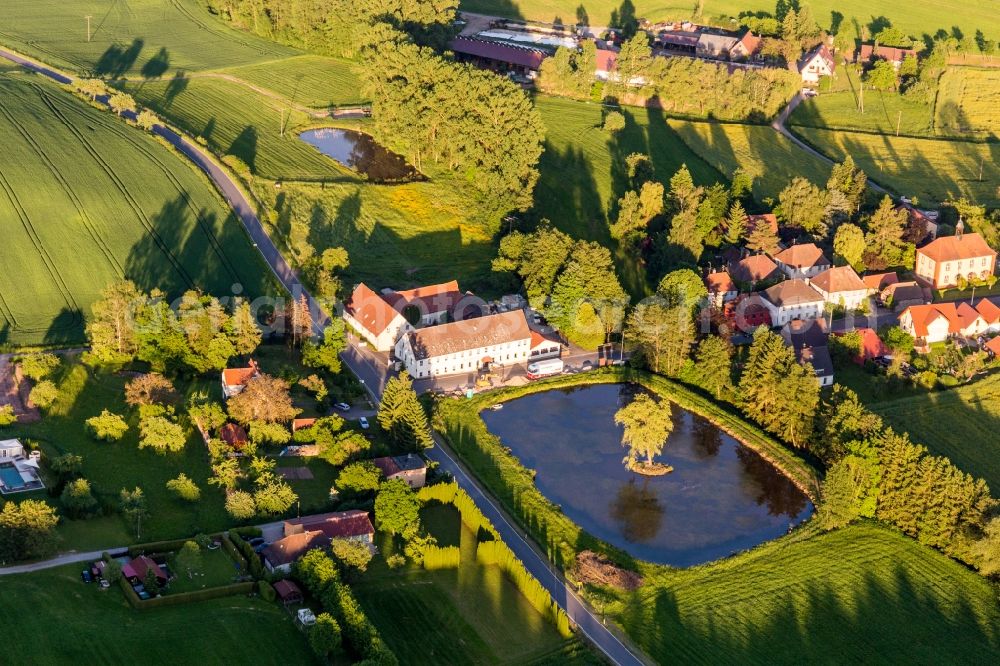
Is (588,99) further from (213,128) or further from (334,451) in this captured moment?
(334,451)

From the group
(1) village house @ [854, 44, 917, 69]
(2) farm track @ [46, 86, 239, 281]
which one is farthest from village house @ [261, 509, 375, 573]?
(1) village house @ [854, 44, 917, 69]

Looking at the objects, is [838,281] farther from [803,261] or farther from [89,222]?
[89,222]

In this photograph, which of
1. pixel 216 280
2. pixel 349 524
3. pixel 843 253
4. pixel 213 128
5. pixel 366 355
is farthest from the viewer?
pixel 213 128

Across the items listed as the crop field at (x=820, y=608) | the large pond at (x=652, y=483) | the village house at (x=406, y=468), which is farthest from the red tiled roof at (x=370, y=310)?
the crop field at (x=820, y=608)

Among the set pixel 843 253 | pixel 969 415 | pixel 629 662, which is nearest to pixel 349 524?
pixel 629 662

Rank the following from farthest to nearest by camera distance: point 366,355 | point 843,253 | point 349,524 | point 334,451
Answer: point 843,253 → point 366,355 → point 334,451 → point 349,524

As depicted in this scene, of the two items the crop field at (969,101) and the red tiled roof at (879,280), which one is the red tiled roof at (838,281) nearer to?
the red tiled roof at (879,280)

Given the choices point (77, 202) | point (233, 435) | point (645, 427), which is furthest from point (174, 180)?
point (645, 427)
